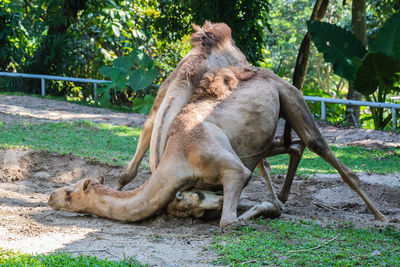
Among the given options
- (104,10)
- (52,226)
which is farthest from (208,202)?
(104,10)

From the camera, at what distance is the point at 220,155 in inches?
219

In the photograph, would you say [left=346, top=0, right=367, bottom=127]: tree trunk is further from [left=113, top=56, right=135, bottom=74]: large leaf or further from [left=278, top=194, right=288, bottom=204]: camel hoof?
[left=278, top=194, right=288, bottom=204]: camel hoof

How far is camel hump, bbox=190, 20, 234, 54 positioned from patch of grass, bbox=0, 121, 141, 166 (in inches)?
109

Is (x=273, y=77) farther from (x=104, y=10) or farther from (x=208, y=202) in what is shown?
(x=104, y=10)

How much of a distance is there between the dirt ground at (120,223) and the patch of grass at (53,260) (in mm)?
201

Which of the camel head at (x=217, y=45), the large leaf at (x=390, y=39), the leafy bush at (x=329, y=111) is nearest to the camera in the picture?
the camel head at (x=217, y=45)

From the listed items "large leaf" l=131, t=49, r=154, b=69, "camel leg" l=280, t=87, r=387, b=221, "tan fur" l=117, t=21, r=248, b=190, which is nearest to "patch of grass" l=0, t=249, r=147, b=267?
"tan fur" l=117, t=21, r=248, b=190

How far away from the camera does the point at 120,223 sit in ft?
18.5

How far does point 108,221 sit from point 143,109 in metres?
8.82

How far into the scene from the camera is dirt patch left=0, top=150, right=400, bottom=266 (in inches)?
182

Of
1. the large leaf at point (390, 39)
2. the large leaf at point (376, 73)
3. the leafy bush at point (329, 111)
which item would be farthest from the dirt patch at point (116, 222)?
the leafy bush at point (329, 111)

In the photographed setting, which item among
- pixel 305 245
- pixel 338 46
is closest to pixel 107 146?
pixel 338 46

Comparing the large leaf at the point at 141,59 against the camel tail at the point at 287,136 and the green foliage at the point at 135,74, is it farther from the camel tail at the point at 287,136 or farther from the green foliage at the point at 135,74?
the camel tail at the point at 287,136

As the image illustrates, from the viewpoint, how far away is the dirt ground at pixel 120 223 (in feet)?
15.2
